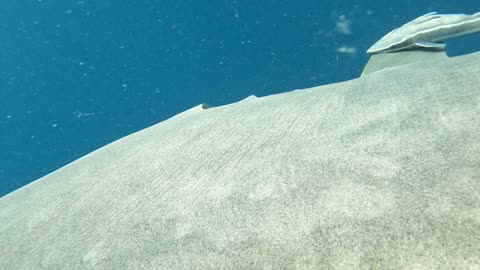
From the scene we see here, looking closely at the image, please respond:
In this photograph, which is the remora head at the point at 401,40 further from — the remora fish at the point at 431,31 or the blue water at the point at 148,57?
the blue water at the point at 148,57

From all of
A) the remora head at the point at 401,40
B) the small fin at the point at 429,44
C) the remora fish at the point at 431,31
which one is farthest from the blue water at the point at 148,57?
the small fin at the point at 429,44

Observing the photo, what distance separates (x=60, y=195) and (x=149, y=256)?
3.57 feet

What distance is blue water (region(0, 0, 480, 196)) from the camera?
14.1m

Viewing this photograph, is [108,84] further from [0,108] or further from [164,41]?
[0,108]

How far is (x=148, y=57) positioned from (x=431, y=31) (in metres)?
15.7

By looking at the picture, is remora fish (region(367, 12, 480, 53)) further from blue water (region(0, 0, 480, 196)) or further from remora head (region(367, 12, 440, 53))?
blue water (region(0, 0, 480, 196))

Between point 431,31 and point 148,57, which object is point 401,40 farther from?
point 148,57

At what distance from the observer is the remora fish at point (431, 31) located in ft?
14.0

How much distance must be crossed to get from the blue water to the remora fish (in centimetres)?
948

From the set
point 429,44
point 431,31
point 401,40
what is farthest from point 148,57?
point 429,44

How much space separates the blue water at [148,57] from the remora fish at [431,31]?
948 centimetres

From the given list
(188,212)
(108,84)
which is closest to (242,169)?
(188,212)

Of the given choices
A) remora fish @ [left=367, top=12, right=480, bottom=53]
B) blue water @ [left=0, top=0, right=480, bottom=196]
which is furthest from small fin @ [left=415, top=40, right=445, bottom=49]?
blue water @ [left=0, top=0, right=480, bottom=196]

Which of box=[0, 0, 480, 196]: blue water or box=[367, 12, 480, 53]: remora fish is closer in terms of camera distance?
box=[367, 12, 480, 53]: remora fish
